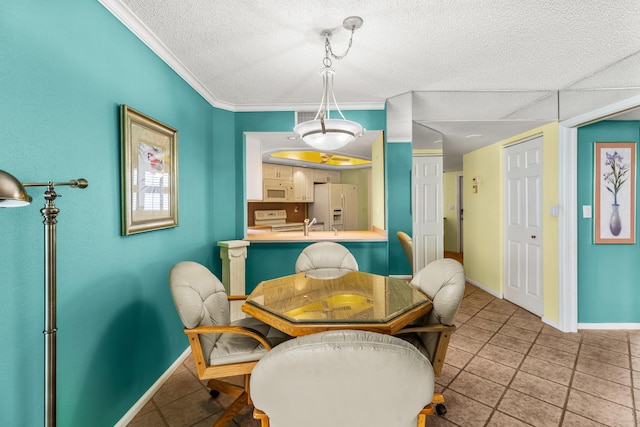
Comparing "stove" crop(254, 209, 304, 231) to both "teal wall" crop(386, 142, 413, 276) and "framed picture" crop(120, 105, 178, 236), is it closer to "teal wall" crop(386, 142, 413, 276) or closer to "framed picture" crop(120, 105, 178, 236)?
"teal wall" crop(386, 142, 413, 276)

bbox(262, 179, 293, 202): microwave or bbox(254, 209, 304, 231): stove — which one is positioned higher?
bbox(262, 179, 293, 202): microwave

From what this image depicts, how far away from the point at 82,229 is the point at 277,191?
453 centimetres

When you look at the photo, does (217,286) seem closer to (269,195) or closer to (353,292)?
(353,292)

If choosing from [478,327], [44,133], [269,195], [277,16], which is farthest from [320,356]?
[269,195]

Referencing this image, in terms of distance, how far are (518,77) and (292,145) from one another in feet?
8.82

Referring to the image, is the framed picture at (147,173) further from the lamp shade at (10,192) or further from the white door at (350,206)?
the white door at (350,206)

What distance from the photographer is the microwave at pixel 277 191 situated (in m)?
5.77

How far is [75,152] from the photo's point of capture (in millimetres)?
1455

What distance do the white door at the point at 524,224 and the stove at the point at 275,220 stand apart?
161 inches

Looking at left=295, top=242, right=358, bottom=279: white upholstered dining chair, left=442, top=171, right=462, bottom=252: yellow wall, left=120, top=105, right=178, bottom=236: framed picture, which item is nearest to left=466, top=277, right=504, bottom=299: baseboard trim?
left=442, top=171, right=462, bottom=252: yellow wall

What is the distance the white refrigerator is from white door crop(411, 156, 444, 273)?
3305mm

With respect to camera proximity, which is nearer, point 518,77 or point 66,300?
point 66,300

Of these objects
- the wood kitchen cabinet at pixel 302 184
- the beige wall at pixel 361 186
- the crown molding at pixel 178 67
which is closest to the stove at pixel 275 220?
the wood kitchen cabinet at pixel 302 184

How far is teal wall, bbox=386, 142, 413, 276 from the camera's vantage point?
328cm
